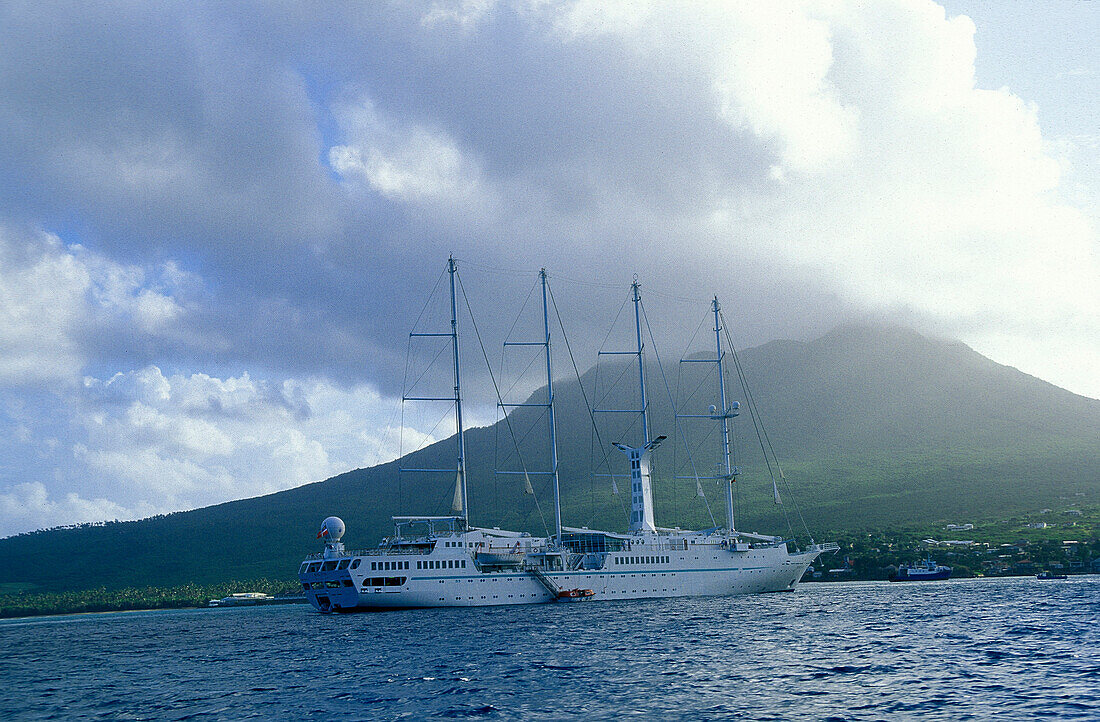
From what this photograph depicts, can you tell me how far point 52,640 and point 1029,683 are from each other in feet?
302

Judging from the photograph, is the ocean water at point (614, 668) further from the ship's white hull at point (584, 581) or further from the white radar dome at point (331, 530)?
the white radar dome at point (331, 530)

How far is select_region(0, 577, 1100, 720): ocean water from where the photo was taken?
3366 cm

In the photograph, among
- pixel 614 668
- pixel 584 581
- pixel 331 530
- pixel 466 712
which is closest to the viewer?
pixel 466 712

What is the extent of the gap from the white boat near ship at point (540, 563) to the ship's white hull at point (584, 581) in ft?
0.35

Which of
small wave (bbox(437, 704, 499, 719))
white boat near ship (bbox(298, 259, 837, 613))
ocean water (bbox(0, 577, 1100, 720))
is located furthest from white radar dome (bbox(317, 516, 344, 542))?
small wave (bbox(437, 704, 499, 719))

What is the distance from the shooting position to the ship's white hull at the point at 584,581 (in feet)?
297

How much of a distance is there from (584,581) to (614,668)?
5622 centimetres

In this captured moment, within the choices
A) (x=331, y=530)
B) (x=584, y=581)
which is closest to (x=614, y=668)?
(x=331, y=530)

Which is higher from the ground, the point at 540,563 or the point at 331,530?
the point at 331,530

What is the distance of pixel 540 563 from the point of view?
333ft

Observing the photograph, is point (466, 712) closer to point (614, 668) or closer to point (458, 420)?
point (614, 668)

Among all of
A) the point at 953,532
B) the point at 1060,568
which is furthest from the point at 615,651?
the point at 953,532

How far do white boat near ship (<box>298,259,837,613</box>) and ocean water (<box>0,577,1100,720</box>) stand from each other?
1070cm

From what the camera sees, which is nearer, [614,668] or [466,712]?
[466,712]
